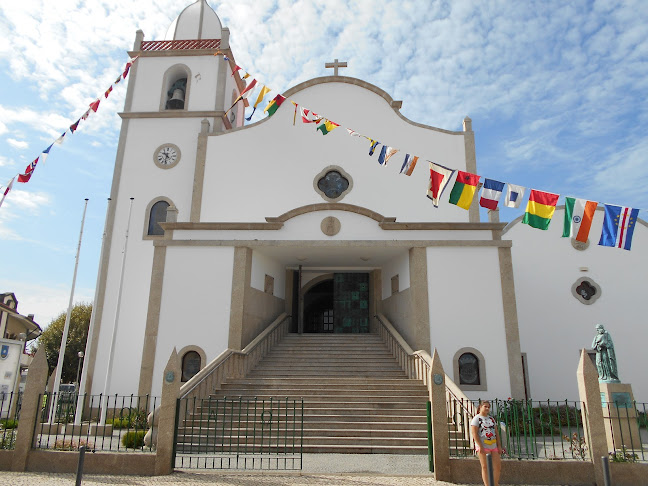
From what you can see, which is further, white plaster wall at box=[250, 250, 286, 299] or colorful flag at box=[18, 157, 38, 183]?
white plaster wall at box=[250, 250, 286, 299]

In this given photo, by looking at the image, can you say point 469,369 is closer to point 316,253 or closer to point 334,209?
point 316,253

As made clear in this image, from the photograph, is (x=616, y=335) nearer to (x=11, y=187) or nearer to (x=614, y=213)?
(x=614, y=213)

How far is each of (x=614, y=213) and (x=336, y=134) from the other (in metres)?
9.85

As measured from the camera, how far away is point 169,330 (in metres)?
13.9

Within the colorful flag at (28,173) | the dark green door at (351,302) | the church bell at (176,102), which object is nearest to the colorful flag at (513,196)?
the dark green door at (351,302)

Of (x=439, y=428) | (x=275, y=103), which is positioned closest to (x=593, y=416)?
(x=439, y=428)

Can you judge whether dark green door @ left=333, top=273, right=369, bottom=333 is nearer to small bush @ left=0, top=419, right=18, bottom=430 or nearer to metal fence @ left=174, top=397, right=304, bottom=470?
metal fence @ left=174, top=397, right=304, bottom=470

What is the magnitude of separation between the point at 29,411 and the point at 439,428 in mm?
7066

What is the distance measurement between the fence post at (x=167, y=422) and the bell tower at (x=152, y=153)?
6.88m

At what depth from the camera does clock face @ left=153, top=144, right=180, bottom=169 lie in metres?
18.4

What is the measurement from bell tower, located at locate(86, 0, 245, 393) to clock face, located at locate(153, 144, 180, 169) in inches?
1.5

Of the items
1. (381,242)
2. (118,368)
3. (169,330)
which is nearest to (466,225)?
(381,242)

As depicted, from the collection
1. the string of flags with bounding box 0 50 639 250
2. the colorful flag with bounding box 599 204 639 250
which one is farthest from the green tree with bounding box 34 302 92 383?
the colorful flag with bounding box 599 204 639 250

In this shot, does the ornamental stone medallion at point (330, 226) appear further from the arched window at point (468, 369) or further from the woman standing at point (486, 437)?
the woman standing at point (486, 437)
